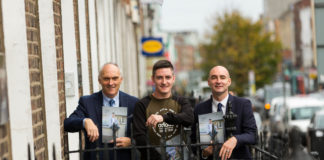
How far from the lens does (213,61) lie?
57031mm

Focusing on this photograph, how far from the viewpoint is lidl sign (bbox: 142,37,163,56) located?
2234 cm

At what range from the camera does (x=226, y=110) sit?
595 centimetres

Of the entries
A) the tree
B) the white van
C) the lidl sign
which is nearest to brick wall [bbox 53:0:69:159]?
the lidl sign

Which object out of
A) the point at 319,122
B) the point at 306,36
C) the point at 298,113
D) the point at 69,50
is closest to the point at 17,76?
the point at 69,50

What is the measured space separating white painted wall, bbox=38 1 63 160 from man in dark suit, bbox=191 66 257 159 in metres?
1.26

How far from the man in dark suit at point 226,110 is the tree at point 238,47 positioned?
1993 inches

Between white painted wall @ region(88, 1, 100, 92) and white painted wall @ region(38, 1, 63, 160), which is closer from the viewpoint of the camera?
white painted wall @ region(38, 1, 63, 160)

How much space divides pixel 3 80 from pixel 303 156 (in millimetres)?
6544

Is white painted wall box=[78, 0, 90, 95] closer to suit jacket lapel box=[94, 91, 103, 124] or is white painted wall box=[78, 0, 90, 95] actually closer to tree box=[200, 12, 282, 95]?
suit jacket lapel box=[94, 91, 103, 124]

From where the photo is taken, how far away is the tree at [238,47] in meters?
57.3

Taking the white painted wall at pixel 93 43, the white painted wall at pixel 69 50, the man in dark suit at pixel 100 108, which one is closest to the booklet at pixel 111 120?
the man in dark suit at pixel 100 108

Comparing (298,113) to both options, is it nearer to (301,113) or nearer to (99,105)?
(301,113)

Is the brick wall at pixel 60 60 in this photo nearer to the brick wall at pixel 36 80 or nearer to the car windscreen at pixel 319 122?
the brick wall at pixel 36 80

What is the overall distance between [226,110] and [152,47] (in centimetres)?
1653
